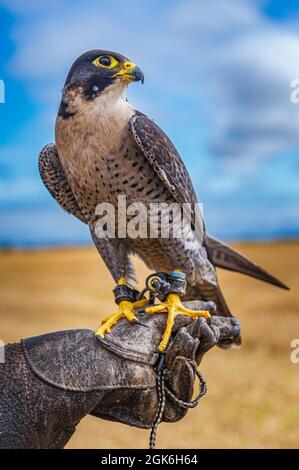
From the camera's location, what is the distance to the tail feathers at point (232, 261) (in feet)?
9.37

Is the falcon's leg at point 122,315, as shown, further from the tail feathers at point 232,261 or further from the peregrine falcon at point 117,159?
the tail feathers at point 232,261

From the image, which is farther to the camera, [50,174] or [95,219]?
[50,174]

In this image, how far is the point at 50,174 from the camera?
2930 millimetres

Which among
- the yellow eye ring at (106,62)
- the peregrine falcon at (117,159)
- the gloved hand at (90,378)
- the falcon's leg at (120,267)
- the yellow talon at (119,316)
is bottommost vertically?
the gloved hand at (90,378)

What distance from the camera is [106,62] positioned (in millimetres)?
2449

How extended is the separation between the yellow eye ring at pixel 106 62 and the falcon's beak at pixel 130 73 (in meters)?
0.04

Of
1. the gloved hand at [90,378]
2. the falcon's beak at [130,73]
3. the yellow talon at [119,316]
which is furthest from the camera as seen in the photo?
the falcon's beak at [130,73]

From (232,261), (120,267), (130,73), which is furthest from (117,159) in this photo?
(232,261)

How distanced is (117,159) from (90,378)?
3.08ft

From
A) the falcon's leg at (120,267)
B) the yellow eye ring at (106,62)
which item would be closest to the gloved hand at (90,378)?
the falcon's leg at (120,267)

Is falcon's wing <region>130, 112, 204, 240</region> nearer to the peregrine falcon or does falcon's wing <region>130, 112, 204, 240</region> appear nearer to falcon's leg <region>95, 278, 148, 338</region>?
the peregrine falcon
